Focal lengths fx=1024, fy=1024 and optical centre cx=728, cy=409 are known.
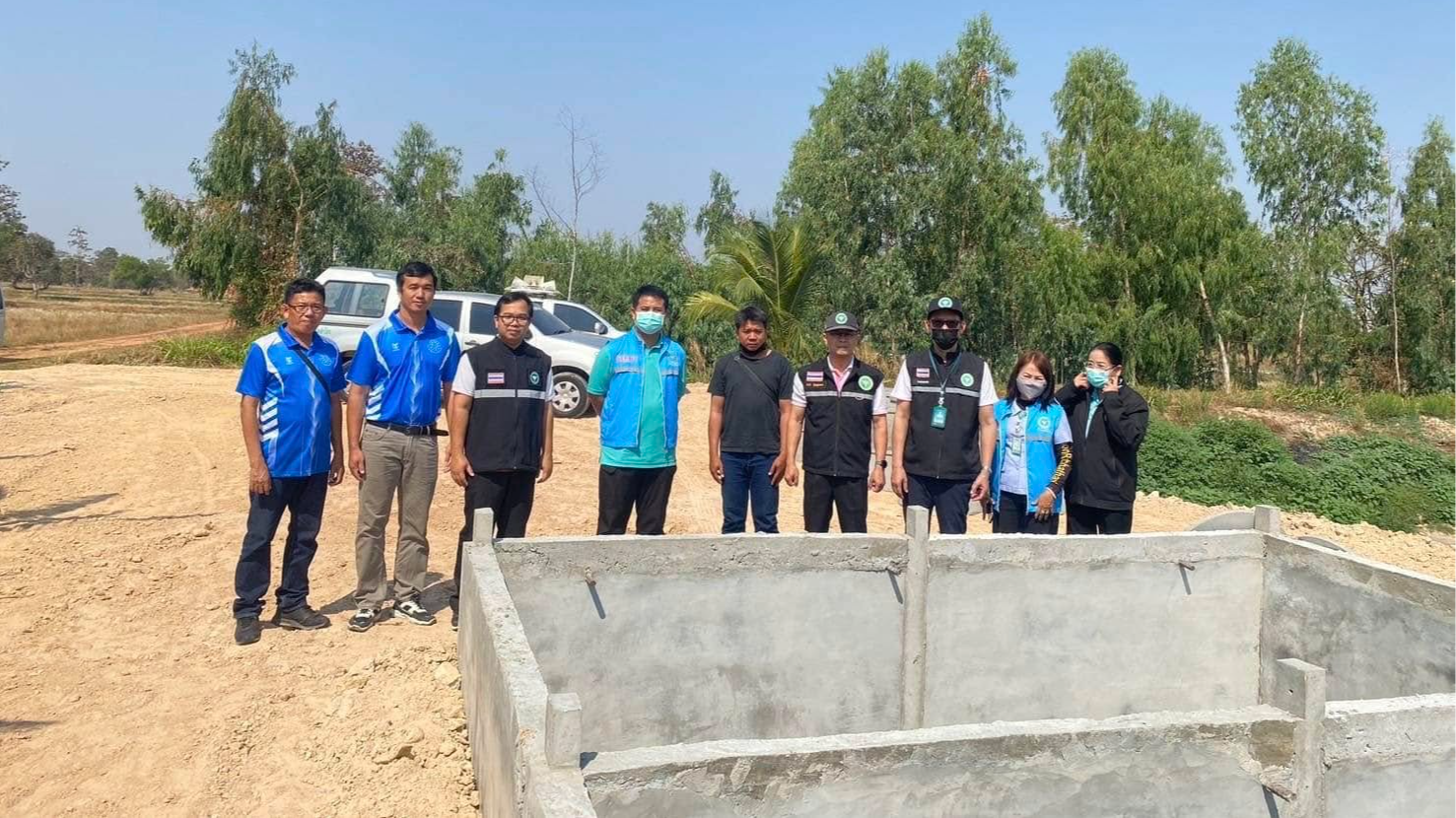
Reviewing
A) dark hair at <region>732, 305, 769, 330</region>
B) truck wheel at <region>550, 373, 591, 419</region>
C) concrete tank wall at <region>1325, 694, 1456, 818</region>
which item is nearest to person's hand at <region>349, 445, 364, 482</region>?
dark hair at <region>732, 305, 769, 330</region>

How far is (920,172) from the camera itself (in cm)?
1964

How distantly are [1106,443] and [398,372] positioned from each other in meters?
3.83

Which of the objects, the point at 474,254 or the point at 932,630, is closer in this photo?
the point at 932,630

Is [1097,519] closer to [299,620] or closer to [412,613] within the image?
[412,613]

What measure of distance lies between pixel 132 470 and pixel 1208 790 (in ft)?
29.0

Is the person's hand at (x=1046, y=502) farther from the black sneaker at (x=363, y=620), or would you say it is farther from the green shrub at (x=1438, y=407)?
the green shrub at (x=1438, y=407)

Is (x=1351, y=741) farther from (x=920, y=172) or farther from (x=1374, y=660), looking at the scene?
(x=920, y=172)

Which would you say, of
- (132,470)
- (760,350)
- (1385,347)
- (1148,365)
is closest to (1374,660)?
(760,350)

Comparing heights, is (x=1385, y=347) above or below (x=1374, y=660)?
above

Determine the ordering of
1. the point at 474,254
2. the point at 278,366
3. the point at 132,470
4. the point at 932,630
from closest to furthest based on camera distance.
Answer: the point at 278,366, the point at 932,630, the point at 132,470, the point at 474,254

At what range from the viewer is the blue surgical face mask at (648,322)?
5.44m

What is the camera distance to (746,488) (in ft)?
19.0

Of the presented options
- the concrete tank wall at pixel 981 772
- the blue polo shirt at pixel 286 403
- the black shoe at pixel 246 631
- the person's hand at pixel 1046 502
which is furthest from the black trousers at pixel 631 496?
the concrete tank wall at pixel 981 772

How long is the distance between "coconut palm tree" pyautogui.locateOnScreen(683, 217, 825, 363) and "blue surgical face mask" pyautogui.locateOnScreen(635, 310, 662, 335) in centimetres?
1135
